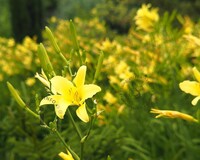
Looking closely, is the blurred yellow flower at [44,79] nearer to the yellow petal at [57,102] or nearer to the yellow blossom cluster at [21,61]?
the yellow petal at [57,102]

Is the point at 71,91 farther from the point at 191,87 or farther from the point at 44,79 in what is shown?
the point at 191,87

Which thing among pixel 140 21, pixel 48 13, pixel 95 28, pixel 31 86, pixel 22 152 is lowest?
pixel 48 13

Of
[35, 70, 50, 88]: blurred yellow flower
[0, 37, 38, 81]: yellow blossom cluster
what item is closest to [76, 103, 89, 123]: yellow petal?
[35, 70, 50, 88]: blurred yellow flower

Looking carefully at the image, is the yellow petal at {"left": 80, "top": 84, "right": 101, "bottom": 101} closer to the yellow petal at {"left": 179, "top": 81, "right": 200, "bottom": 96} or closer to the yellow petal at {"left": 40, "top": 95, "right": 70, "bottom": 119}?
the yellow petal at {"left": 40, "top": 95, "right": 70, "bottom": 119}

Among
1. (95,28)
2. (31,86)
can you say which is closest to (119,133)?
(31,86)

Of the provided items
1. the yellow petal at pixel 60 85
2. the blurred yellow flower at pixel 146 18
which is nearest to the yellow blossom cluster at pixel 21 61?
the blurred yellow flower at pixel 146 18

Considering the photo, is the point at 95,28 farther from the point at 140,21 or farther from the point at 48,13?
the point at 48,13

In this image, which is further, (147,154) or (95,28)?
(95,28)
